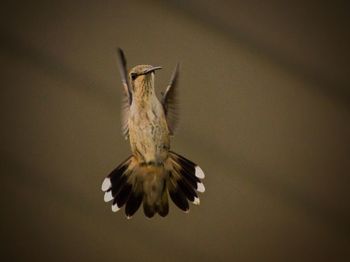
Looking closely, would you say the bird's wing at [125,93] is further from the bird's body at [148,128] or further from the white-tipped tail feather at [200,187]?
the white-tipped tail feather at [200,187]

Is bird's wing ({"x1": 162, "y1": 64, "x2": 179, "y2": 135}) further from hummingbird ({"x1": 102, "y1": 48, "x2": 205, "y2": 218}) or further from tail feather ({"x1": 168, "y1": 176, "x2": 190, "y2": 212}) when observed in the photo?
tail feather ({"x1": 168, "y1": 176, "x2": 190, "y2": 212})

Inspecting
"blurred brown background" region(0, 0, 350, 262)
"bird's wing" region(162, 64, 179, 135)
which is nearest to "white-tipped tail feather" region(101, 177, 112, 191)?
"blurred brown background" region(0, 0, 350, 262)

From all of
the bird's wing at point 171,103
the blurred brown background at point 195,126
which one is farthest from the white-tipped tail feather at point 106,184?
the bird's wing at point 171,103

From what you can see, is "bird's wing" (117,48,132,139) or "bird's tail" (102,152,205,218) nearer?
"bird's wing" (117,48,132,139)

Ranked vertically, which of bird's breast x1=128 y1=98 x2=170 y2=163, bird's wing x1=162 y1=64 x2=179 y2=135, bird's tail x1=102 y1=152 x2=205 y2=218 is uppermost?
bird's wing x1=162 y1=64 x2=179 y2=135

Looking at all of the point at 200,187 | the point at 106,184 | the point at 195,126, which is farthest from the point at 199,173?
the point at 106,184

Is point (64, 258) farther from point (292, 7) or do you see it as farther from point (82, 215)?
point (292, 7)

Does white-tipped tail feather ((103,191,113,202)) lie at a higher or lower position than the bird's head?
lower

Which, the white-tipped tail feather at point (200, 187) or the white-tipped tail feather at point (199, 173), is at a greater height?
the white-tipped tail feather at point (199, 173)
